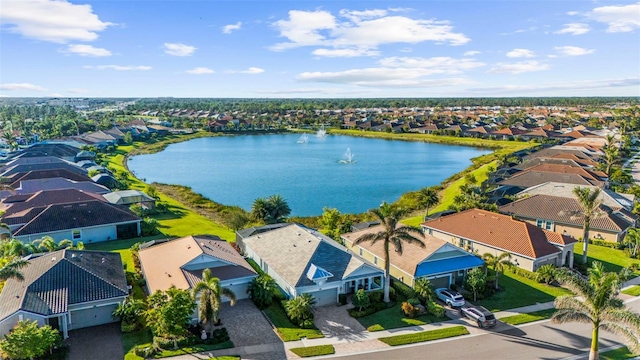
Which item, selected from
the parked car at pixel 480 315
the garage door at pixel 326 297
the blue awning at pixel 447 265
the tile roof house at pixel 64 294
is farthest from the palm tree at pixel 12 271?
the parked car at pixel 480 315

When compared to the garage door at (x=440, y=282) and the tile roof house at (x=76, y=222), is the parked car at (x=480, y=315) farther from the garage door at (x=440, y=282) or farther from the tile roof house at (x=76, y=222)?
the tile roof house at (x=76, y=222)

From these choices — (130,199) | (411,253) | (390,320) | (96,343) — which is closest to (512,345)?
(390,320)

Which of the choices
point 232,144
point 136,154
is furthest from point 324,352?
point 232,144

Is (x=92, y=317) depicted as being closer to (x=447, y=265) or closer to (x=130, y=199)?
(x=447, y=265)

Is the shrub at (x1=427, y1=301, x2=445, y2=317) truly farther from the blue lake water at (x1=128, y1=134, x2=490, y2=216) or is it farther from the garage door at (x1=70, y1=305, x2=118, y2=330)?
the blue lake water at (x1=128, y1=134, x2=490, y2=216)

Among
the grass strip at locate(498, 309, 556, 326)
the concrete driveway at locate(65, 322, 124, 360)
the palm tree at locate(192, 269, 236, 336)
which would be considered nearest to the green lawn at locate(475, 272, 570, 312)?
the grass strip at locate(498, 309, 556, 326)

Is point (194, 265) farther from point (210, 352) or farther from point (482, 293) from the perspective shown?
point (482, 293)
